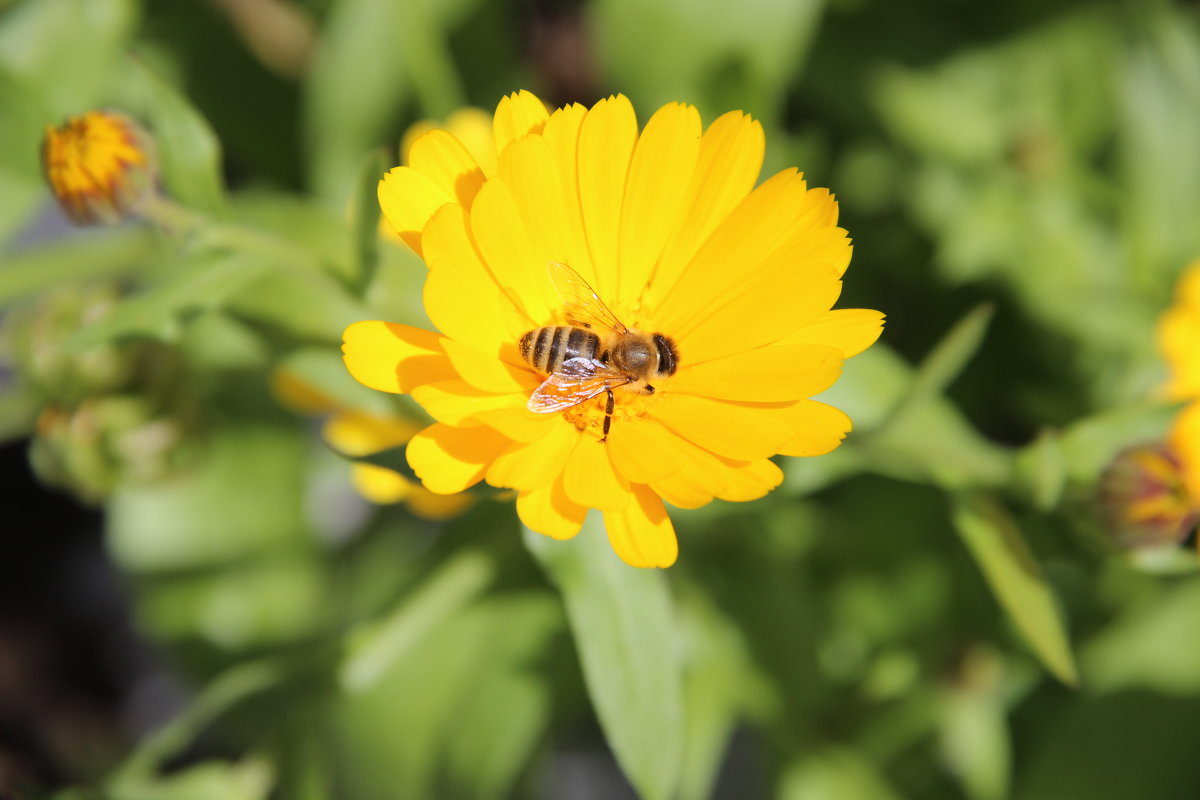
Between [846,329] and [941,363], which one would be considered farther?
[941,363]

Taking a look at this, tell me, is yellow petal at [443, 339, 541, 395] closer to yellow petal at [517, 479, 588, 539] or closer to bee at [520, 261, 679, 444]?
bee at [520, 261, 679, 444]

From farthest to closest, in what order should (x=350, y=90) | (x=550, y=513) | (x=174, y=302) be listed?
(x=350, y=90), (x=174, y=302), (x=550, y=513)

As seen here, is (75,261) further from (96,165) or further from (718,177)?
(718,177)

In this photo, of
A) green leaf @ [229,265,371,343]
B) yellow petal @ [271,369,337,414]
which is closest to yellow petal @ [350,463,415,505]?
yellow petal @ [271,369,337,414]

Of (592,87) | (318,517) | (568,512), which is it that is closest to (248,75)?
(592,87)

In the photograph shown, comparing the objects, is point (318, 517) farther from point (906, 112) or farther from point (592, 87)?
point (906, 112)

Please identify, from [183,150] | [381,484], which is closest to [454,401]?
[183,150]
